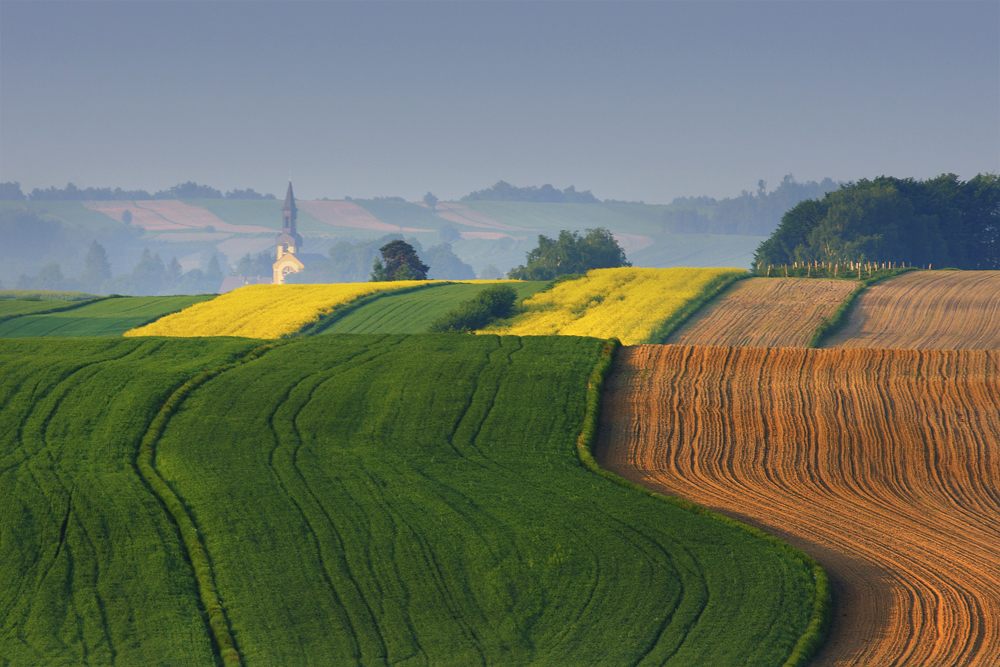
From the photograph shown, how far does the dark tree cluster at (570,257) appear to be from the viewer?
115m

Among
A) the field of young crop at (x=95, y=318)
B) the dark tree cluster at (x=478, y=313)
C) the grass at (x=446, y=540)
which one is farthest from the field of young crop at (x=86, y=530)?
the field of young crop at (x=95, y=318)

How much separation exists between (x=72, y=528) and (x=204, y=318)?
151ft

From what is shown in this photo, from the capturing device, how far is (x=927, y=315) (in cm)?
6012

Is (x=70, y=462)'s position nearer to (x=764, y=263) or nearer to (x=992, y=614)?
(x=992, y=614)

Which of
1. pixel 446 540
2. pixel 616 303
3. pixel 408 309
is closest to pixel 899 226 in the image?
pixel 616 303

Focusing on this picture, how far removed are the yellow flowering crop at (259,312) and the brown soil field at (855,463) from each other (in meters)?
32.0

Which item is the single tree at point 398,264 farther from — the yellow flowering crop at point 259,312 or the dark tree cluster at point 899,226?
the dark tree cluster at point 899,226

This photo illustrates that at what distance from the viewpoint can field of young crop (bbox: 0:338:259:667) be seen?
18672 mm

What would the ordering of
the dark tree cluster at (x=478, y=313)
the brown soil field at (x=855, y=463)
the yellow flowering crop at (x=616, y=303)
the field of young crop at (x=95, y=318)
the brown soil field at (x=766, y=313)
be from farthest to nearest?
the field of young crop at (x=95, y=318)
the dark tree cluster at (x=478, y=313)
the yellow flowering crop at (x=616, y=303)
the brown soil field at (x=766, y=313)
the brown soil field at (x=855, y=463)

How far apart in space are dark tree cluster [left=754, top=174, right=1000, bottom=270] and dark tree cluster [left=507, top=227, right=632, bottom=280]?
62.4ft

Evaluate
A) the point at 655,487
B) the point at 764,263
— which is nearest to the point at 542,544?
the point at 655,487

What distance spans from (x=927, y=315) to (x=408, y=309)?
38.5 metres

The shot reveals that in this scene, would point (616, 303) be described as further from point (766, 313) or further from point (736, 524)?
point (736, 524)

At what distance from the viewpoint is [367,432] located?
3164 centimetres
